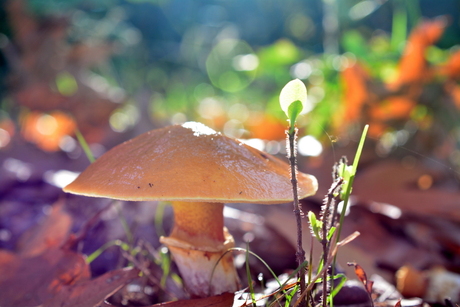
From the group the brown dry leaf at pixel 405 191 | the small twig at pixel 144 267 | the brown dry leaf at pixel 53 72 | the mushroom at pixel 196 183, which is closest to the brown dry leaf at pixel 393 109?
the brown dry leaf at pixel 405 191

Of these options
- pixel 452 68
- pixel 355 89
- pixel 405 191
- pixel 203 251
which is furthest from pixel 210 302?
pixel 452 68

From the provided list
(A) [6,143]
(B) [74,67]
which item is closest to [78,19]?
(B) [74,67]

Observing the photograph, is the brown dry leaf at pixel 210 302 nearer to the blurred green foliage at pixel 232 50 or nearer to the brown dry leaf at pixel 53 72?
the blurred green foliage at pixel 232 50

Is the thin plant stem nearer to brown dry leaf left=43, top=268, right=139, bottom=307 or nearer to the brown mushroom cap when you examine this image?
the brown mushroom cap

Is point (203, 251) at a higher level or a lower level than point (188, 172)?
lower

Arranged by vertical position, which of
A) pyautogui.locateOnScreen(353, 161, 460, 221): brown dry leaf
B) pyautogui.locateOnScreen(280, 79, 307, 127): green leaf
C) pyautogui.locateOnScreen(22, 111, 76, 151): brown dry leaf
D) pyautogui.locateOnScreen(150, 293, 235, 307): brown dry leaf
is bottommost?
pyautogui.locateOnScreen(353, 161, 460, 221): brown dry leaf

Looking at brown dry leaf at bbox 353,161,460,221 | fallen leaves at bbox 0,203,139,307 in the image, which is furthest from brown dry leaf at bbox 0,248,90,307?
brown dry leaf at bbox 353,161,460,221

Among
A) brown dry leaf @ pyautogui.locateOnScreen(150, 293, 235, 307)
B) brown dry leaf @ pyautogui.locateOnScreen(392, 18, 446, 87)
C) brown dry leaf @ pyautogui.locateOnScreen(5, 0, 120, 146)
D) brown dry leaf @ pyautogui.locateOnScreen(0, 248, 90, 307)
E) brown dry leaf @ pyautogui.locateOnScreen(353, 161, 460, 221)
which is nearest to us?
brown dry leaf @ pyautogui.locateOnScreen(150, 293, 235, 307)

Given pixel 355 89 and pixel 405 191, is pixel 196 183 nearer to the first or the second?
pixel 405 191
